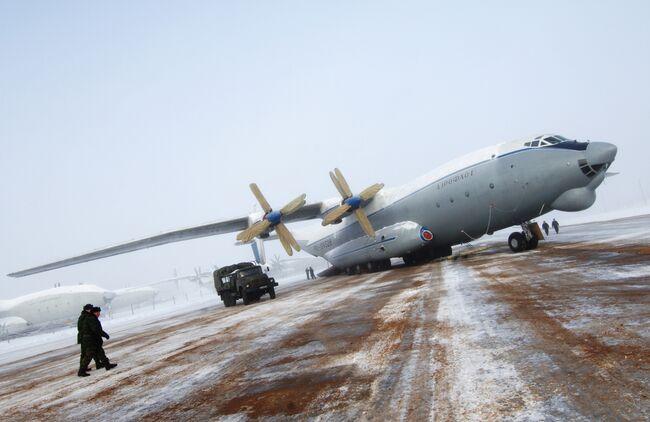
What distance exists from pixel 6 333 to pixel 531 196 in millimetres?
52390

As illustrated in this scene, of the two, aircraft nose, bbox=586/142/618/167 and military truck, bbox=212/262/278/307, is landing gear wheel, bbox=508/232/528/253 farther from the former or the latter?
military truck, bbox=212/262/278/307

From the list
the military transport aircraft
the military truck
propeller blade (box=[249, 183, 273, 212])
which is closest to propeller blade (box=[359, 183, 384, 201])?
the military transport aircraft

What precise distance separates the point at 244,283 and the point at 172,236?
32.8ft

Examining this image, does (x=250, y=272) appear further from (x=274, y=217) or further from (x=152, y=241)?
(x=152, y=241)

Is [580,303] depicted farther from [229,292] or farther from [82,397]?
[229,292]

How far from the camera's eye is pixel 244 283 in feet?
56.0

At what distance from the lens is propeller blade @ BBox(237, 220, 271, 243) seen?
20812mm

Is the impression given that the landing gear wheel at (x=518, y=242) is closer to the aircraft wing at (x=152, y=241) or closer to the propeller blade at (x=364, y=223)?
the propeller blade at (x=364, y=223)

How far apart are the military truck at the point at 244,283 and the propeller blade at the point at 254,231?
2015 millimetres

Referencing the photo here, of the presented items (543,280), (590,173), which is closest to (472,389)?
(543,280)

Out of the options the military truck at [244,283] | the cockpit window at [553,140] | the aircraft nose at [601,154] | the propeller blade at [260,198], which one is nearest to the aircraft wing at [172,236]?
the propeller blade at [260,198]

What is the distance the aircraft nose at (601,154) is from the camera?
13805 millimetres

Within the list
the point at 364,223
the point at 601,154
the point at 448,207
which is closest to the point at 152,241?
the point at 364,223

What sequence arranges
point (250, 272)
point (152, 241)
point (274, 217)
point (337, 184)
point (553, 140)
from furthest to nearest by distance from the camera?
point (152, 241) < point (337, 184) < point (274, 217) < point (250, 272) < point (553, 140)
